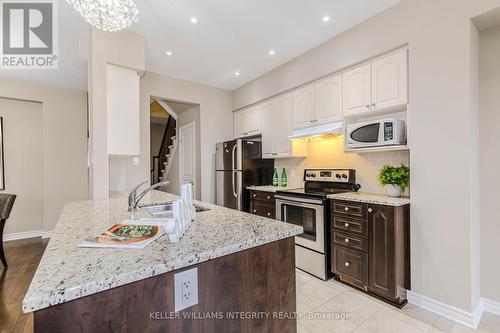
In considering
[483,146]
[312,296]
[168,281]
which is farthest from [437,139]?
[168,281]

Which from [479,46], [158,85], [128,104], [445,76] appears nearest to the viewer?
[445,76]

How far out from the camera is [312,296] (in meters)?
2.39

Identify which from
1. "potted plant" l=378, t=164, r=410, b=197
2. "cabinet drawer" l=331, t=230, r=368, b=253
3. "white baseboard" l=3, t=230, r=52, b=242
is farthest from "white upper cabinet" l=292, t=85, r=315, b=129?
"white baseboard" l=3, t=230, r=52, b=242

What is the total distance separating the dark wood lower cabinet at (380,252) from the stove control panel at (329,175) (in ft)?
2.02

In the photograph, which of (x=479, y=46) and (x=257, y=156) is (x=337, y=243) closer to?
(x=257, y=156)

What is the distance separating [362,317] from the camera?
6.71 feet

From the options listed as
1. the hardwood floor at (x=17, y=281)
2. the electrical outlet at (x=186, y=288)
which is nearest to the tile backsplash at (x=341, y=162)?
the electrical outlet at (x=186, y=288)

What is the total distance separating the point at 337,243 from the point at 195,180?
307cm

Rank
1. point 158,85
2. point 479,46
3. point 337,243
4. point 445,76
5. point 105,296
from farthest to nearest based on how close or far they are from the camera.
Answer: point 158,85 < point 337,243 < point 479,46 < point 445,76 < point 105,296

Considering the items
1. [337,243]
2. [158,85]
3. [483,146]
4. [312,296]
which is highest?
[158,85]

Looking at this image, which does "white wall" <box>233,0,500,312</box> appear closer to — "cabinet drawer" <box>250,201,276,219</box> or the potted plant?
the potted plant

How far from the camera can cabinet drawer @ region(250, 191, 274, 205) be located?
3.50m

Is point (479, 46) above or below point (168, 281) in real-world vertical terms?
above

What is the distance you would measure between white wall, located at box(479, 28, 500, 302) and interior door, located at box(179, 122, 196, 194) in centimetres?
419
